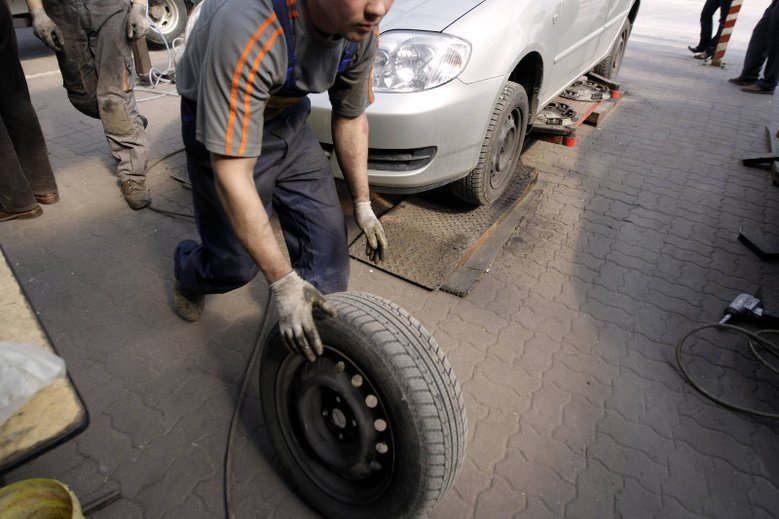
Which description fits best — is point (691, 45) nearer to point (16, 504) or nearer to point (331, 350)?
point (331, 350)

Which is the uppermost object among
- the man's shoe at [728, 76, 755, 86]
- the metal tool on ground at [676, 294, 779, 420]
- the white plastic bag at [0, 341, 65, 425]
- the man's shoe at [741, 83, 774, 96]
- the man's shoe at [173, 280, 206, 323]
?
the white plastic bag at [0, 341, 65, 425]

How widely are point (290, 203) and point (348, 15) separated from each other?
2.76ft

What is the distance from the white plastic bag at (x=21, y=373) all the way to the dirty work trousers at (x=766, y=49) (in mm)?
8830

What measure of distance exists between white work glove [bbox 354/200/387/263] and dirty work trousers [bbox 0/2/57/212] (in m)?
2.48

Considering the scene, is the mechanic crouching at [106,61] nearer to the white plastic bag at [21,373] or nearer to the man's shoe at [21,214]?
the man's shoe at [21,214]

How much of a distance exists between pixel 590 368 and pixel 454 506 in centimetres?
104

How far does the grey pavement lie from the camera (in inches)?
73.3

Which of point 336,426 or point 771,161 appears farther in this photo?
point 771,161

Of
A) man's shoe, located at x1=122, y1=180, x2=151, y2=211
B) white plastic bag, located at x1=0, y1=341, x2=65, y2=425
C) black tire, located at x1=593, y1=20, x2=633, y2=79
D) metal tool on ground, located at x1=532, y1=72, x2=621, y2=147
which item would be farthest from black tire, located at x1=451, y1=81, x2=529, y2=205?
black tire, located at x1=593, y1=20, x2=633, y2=79

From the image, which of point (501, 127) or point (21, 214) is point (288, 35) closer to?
point (501, 127)

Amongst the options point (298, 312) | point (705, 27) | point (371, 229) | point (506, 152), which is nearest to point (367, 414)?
point (298, 312)

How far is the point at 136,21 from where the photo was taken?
10.4 ft

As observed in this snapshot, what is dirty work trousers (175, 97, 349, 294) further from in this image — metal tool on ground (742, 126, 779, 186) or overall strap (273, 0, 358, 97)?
metal tool on ground (742, 126, 779, 186)

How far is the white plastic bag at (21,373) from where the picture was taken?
2.75 ft
